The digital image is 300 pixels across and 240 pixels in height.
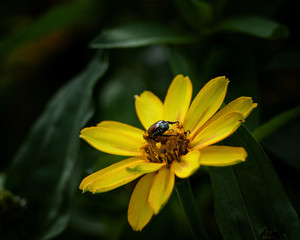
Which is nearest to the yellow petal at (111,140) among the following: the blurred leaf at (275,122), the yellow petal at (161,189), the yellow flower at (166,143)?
the yellow flower at (166,143)

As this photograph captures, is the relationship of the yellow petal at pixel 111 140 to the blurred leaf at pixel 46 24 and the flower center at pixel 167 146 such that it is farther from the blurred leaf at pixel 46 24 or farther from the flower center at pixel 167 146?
the blurred leaf at pixel 46 24

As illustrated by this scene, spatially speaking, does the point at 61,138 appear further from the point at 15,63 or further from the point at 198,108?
the point at 15,63

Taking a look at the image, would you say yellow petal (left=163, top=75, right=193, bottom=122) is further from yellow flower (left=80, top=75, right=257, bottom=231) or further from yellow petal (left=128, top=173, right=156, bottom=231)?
yellow petal (left=128, top=173, right=156, bottom=231)

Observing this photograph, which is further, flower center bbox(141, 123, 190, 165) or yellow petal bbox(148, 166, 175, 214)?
flower center bbox(141, 123, 190, 165)

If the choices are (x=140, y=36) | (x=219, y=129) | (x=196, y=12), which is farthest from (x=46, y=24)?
(x=219, y=129)

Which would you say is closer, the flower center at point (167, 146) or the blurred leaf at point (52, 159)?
the flower center at point (167, 146)

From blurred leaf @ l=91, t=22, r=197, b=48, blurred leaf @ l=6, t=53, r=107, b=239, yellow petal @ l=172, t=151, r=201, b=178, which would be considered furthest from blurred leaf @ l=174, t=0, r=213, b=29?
yellow petal @ l=172, t=151, r=201, b=178
